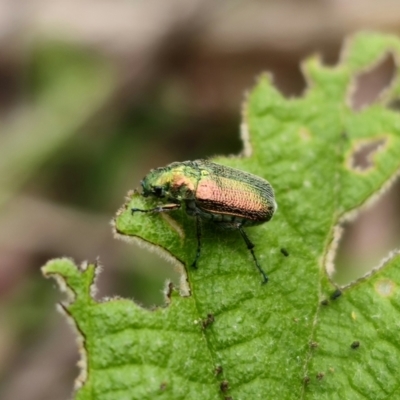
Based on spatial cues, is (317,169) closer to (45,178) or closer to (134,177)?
(134,177)

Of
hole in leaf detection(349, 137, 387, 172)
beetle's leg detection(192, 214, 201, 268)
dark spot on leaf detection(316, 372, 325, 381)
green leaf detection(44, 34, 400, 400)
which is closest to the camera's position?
green leaf detection(44, 34, 400, 400)

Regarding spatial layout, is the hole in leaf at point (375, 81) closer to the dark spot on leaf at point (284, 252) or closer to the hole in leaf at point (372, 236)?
the hole in leaf at point (372, 236)

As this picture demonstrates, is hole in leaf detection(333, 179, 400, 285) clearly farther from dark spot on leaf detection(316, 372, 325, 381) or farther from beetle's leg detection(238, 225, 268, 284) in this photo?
dark spot on leaf detection(316, 372, 325, 381)

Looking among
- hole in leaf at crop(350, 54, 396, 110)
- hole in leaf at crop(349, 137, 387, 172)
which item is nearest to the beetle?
hole in leaf at crop(349, 137, 387, 172)

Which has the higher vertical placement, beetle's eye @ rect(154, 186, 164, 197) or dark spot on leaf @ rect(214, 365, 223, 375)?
beetle's eye @ rect(154, 186, 164, 197)

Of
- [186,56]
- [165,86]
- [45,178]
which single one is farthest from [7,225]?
[186,56]

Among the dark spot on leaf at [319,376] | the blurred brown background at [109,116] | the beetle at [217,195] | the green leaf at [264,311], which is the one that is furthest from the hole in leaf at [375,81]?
the dark spot on leaf at [319,376]

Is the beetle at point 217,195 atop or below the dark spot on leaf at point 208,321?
atop

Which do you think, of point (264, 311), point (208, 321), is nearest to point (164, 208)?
point (208, 321)
